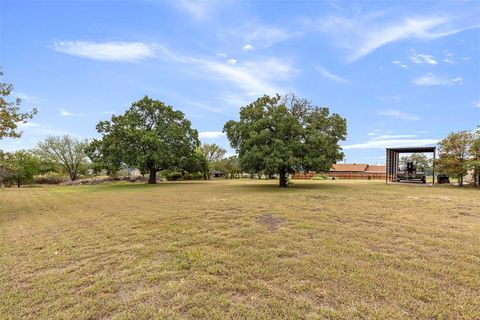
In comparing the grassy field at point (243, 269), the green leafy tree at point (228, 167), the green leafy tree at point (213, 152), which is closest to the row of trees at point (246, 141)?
the grassy field at point (243, 269)

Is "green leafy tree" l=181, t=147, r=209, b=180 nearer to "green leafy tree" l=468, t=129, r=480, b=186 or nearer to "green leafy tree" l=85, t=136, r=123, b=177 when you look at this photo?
"green leafy tree" l=85, t=136, r=123, b=177

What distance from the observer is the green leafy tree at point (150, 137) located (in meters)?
21.9

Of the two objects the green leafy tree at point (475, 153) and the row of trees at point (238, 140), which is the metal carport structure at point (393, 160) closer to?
the green leafy tree at point (475, 153)

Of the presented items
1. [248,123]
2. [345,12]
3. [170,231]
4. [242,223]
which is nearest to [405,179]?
[248,123]

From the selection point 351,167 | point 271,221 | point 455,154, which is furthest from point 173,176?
point 351,167

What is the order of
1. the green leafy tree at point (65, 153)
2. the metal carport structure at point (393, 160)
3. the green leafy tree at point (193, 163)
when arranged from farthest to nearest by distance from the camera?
the green leafy tree at point (65, 153) < the green leafy tree at point (193, 163) < the metal carport structure at point (393, 160)

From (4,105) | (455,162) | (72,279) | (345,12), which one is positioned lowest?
(72,279)

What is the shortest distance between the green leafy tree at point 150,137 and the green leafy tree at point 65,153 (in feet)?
64.0

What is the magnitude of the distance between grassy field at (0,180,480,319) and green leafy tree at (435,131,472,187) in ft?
61.5

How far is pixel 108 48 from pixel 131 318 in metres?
12.6

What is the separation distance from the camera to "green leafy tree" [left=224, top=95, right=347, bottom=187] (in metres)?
16.0

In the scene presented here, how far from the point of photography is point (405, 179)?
24.8 metres

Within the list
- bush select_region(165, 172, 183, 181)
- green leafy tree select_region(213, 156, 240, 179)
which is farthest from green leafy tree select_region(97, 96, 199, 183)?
green leafy tree select_region(213, 156, 240, 179)

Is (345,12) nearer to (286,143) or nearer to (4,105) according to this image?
(286,143)
